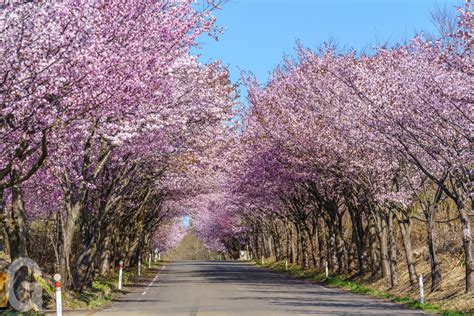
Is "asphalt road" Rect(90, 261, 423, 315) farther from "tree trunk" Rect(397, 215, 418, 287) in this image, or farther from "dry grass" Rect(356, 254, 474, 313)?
"tree trunk" Rect(397, 215, 418, 287)

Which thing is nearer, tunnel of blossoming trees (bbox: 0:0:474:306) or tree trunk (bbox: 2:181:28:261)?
tunnel of blossoming trees (bbox: 0:0:474:306)

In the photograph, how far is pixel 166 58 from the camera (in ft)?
65.9

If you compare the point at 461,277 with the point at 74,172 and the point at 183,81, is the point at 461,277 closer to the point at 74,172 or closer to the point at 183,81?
the point at 183,81

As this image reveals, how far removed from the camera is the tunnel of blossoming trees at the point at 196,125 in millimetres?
14961

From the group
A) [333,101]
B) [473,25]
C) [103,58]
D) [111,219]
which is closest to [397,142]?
[333,101]

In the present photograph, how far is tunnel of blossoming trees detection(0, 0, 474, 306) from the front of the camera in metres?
15.0

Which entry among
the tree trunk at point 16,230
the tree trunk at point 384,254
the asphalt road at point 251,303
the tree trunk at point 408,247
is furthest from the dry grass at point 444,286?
the tree trunk at point 16,230

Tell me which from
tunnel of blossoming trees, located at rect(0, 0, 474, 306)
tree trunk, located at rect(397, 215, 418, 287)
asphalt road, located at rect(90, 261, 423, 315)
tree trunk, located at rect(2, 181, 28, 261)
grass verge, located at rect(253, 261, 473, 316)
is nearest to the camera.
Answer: tunnel of blossoming trees, located at rect(0, 0, 474, 306)

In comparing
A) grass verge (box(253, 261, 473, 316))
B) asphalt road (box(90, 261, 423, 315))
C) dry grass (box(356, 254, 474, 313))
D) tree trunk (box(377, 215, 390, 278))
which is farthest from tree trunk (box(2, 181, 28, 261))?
tree trunk (box(377, 215, 390, 278))

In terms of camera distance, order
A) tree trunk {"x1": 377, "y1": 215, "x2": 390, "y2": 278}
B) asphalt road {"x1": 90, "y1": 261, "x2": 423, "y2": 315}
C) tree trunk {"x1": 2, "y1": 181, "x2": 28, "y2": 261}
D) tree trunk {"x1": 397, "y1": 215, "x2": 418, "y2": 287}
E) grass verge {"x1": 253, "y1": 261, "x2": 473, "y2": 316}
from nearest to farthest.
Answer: asphalt road {"x1": 90, "y1": 261, "x2": 423, "y2": 315} → grass verge {"x1": 253, "y1": 261, "x2": 473, "y2": 316} → tree trunk {"x1": 2, "y1": 181, "x2": 28, "y2": 261} → tree trunk {"x1": 397, "y1": 215, "x2": 418, "y2": 287} → tree trunk {"x1": 377, "y1": 215, "x2": 390, "y2": 278}

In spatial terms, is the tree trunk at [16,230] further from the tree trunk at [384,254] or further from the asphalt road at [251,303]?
the tree trunk at [384,254]

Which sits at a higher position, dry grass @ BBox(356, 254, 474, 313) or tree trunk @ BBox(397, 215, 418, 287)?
tree trunk @ BBox(397, 215, 418, 287)

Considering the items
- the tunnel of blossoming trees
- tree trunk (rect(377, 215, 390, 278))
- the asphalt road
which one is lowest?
the asphalt road

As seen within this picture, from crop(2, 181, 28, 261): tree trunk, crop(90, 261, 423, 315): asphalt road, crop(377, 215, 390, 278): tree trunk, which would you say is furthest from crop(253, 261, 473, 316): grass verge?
crop(2, 181, 28, 261): tree trunk
